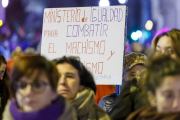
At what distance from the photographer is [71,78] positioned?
1551 mm

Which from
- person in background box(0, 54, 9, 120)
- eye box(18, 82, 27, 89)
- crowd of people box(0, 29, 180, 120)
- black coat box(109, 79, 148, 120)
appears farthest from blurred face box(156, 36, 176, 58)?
person in background box(0, 54, 9, 120)

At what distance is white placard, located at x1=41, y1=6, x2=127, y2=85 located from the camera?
249cm

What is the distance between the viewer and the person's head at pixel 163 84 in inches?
46.7

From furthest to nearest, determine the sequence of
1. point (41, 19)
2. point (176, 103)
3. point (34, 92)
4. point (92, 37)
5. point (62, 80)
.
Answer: point (41, 19) → point (92, 37) → point (62, 80) → point (34, 92) → point (176, 103)

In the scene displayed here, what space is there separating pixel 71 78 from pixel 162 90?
517 mm

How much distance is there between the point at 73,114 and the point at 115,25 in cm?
133

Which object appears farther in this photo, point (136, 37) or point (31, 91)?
point (136, 37)

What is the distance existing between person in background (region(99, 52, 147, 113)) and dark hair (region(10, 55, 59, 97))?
2.92 ft

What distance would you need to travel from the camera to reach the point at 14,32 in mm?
7926

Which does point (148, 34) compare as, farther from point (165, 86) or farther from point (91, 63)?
point (165, 86)

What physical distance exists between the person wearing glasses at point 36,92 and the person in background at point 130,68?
889mm

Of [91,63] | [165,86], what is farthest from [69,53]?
[165,86]

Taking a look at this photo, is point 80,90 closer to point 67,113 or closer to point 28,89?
point 67,113

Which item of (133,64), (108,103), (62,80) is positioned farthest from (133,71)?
(62,80)
